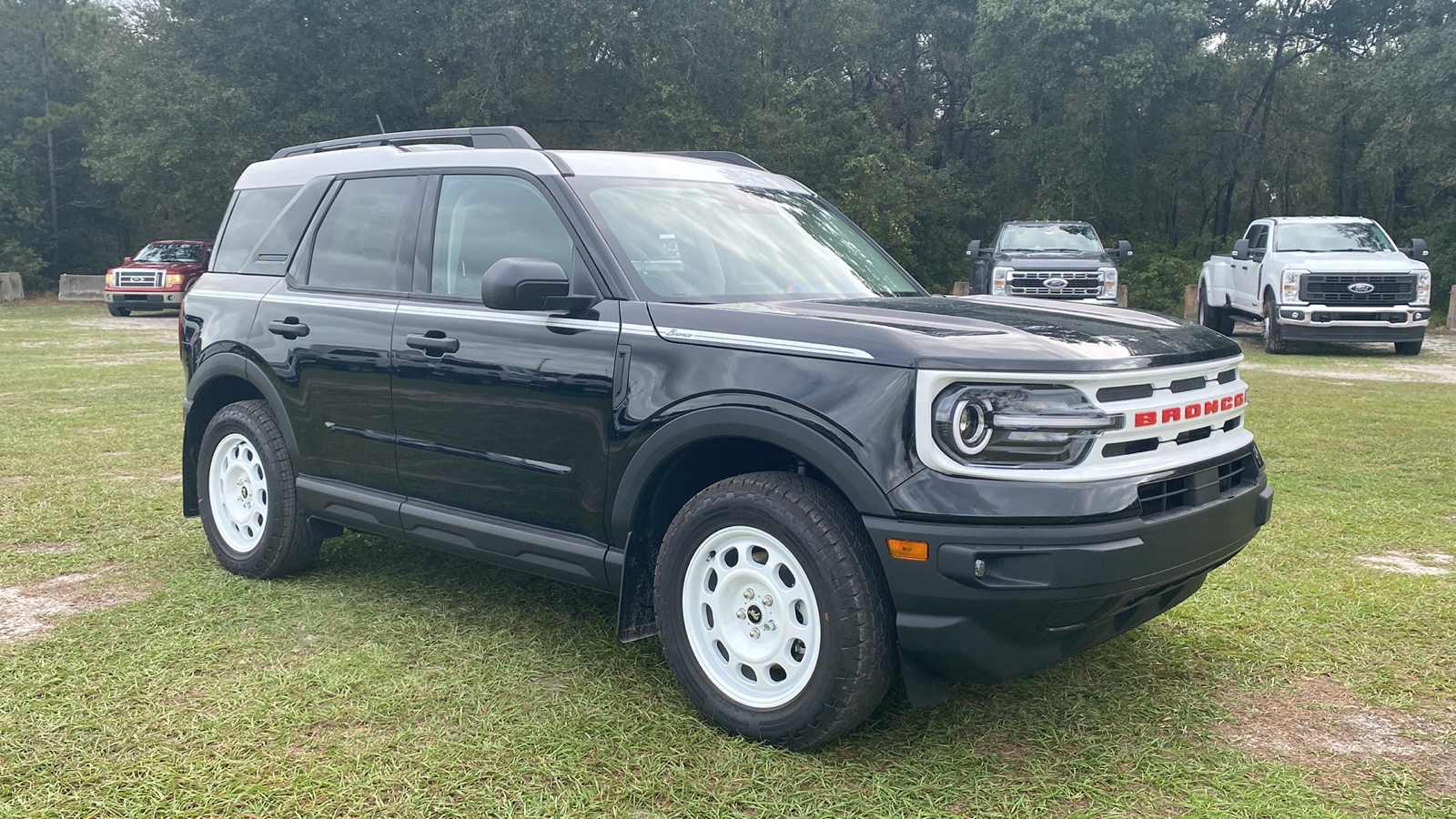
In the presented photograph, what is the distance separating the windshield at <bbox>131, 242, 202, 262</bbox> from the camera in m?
26.6

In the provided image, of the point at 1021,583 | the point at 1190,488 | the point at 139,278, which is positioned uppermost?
the point at 139,278

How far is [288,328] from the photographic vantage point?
15.9 ft

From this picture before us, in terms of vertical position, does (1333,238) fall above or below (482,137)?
above

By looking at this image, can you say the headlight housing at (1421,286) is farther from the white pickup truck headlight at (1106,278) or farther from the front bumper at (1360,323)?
the white pickup truck headlight at (1106,278)

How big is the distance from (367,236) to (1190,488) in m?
3.32

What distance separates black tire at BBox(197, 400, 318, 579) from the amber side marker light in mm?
2957

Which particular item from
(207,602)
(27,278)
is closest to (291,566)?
(207,602)

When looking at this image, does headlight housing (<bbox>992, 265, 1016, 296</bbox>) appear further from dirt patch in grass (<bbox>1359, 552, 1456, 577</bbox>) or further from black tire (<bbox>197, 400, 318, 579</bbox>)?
black tire (<bbox>197, 400, 318, 579</bbox>)

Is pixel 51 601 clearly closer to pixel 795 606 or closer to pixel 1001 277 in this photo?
pixel 795 606

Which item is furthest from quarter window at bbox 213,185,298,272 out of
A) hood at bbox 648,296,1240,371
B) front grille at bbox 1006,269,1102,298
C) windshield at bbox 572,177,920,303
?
front grille at bbox 1006,269,1102,298

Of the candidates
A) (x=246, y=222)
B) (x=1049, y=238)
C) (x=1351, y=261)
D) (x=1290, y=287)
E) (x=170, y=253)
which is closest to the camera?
(x=246, y=222)

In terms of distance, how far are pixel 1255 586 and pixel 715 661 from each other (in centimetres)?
262

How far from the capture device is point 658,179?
439 cm

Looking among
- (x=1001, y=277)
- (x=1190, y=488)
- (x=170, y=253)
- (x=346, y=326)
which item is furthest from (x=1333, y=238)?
(x=170, y=253)
